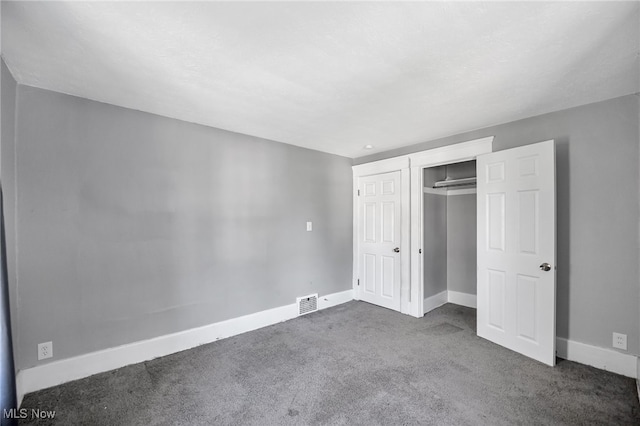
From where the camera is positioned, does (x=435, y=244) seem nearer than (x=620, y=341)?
No

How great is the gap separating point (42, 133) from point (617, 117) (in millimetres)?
4895

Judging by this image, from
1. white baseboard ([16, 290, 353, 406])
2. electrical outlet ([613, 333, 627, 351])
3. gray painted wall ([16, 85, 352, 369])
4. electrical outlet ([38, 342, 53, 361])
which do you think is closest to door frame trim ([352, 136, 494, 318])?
gray painted wall ([16, 85, 352, 369])

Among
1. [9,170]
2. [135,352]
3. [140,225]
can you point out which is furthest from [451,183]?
[9,170]

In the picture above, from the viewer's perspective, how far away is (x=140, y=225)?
9.07 feet

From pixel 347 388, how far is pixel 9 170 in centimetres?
302

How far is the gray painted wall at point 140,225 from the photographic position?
2.31 meters

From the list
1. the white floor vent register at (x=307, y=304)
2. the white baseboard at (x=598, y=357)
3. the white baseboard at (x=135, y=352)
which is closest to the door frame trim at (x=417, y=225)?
the white floor vent register at (x=307, y=304)

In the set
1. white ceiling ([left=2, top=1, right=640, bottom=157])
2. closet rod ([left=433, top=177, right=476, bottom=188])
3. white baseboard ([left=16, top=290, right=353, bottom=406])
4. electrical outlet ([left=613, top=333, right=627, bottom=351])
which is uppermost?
white ceiling ([left=2, top=1, right=640, bottom=157])

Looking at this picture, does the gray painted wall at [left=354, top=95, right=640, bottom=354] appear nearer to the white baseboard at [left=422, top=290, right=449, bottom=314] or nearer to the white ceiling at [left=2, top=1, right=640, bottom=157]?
the white ceiling at [left=2, top=1, right=640, bottom=157]

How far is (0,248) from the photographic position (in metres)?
1.45

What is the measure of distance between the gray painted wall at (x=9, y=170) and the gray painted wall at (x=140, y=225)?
0.09 meters

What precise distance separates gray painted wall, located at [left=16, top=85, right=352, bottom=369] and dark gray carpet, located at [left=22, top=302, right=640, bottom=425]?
19.9 inches

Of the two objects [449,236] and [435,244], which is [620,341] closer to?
[435,244]

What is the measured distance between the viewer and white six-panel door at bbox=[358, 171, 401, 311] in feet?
13.6
